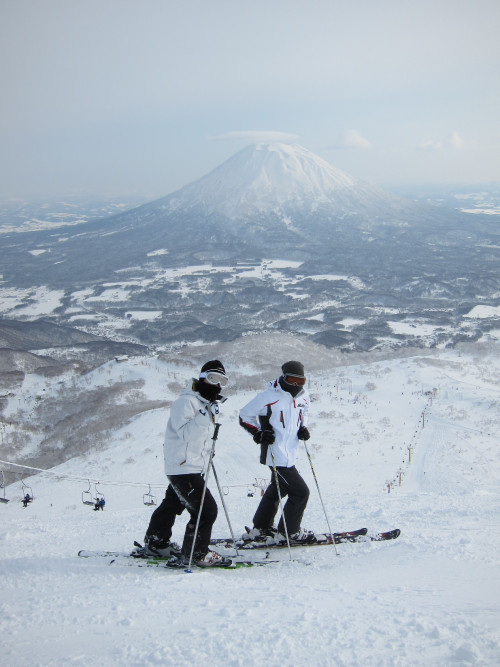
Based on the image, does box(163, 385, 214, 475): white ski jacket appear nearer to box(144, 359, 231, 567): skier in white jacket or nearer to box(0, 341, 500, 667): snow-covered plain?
box(144, 359, 231, 567): skier in white jacket

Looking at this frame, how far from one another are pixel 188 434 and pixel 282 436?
1232mm

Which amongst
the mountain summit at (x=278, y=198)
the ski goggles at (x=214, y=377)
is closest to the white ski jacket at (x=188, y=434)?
the ski goggles at (x=214, y=377)

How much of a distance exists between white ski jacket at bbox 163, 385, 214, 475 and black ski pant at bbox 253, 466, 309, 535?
112cm

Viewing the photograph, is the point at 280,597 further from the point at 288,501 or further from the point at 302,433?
the point at 302,433

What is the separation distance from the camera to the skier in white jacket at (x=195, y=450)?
479 centimetres

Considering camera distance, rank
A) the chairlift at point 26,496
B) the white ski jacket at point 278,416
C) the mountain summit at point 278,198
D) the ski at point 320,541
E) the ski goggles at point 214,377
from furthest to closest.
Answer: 1. the mountain summit at point 278,198
2. the chairlift at point 26,496
3. the ski at point 320,541
4. the white ski jacket at point 278,416
5. the ski goggles at point 214,377

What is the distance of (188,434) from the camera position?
189 inches

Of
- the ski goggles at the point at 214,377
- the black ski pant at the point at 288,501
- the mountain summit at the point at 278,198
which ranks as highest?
the mountain summit at the point at 278,198

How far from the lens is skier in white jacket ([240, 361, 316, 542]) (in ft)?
17.5

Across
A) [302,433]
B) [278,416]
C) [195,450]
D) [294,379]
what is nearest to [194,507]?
[195,450]

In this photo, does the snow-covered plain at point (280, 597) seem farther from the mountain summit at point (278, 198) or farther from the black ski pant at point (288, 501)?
the mountain summit at point (278, 198)

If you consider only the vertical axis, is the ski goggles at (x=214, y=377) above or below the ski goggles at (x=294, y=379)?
above

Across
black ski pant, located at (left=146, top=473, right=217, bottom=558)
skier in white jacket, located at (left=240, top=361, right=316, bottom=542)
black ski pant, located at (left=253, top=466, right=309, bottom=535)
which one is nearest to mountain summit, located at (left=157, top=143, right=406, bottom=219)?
skier in white jacket, located at (left=240, top=361, right=316, bottom=542)

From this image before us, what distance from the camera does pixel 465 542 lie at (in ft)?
18.0
